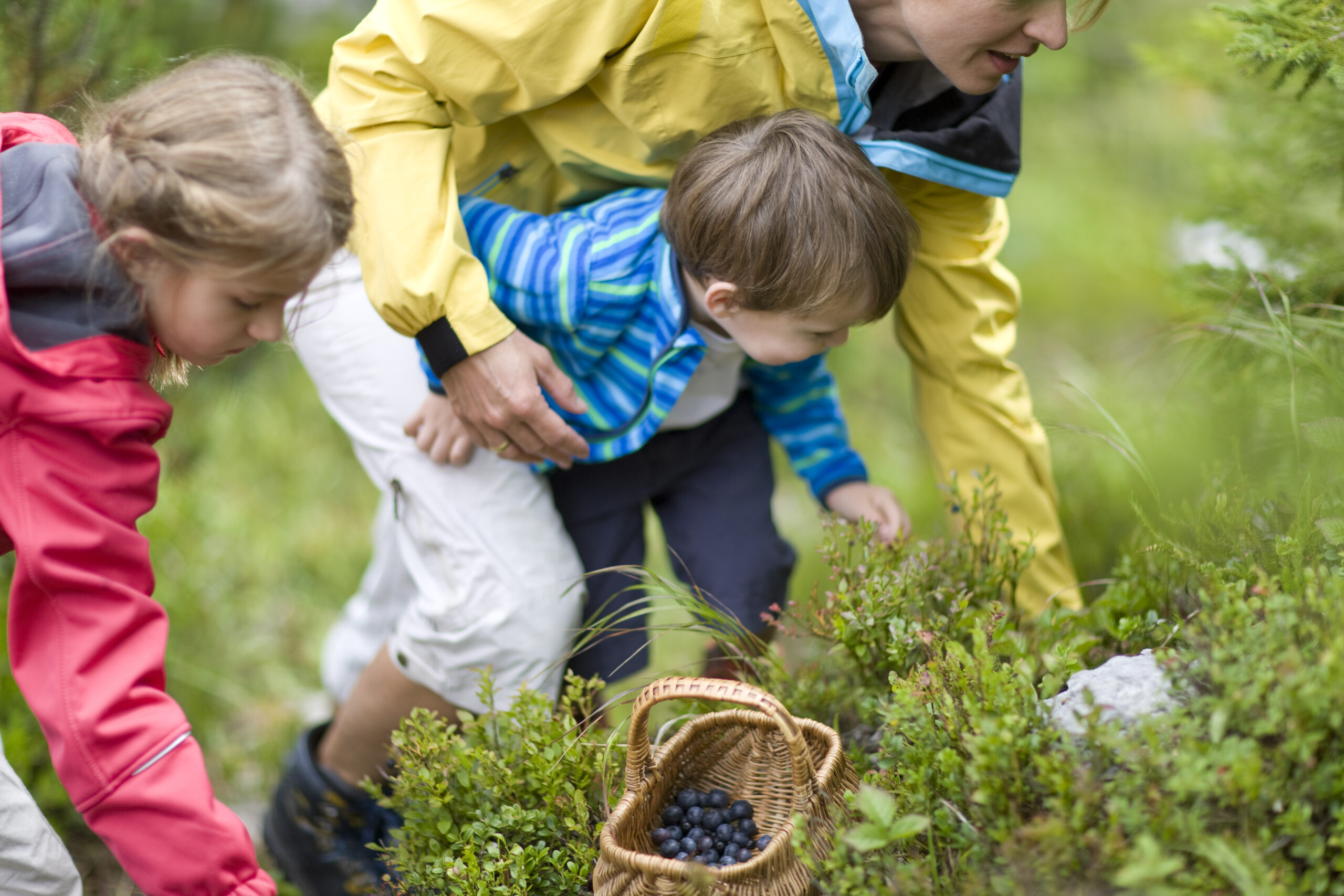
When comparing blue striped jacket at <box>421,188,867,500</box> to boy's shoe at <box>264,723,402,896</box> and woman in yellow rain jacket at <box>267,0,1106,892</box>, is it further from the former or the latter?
boy's shoe at <box>264,723,402,896</box>

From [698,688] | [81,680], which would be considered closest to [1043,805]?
[698,688]

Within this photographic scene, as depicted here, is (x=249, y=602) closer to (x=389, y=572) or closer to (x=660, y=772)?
(x=389, y=572)

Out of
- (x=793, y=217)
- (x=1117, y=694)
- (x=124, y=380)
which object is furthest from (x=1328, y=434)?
(x=124, y=380)

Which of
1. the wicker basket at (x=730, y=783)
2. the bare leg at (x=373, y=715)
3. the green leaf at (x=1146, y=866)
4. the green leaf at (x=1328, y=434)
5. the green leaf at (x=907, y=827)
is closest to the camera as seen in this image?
the green leaf at (x=1146, y=866)

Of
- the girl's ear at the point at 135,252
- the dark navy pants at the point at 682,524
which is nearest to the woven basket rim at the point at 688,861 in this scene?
the dark navy pants at the point at 682,524

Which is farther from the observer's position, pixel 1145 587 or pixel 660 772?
pixel 1145 587

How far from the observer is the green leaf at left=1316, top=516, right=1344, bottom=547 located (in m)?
1.47

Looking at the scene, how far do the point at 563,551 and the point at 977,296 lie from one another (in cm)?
93

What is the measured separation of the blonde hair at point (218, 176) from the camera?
1353 millimetres

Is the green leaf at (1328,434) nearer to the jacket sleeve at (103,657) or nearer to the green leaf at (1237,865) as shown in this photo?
the green leaf at (1237,865)

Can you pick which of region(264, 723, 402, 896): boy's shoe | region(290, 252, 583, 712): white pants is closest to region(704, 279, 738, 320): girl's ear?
region(290, 252, 583, 712): white pants

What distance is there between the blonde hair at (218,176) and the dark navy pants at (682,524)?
0.82m

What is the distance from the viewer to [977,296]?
208 centimetres

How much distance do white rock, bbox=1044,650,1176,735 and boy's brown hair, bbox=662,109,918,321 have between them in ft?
2.16
